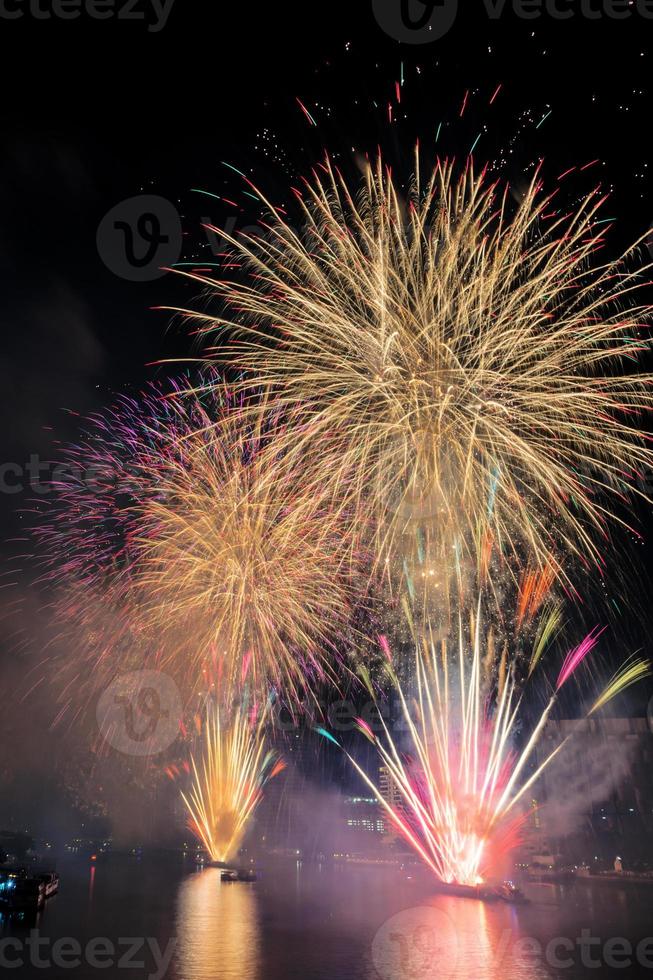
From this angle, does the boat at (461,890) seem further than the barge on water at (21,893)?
Yes

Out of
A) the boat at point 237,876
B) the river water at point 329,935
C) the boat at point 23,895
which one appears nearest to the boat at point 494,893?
the river water at point 329,935

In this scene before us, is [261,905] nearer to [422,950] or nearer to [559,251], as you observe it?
[422,950]

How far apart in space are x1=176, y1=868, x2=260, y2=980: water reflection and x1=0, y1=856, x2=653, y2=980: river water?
5 centimetres

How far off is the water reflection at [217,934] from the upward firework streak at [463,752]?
28.2ft

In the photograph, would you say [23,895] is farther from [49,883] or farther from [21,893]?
[49,883]

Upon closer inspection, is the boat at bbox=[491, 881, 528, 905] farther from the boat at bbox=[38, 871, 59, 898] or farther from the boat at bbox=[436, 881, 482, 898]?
the boat at bbox=[38, 871, 59, 898]

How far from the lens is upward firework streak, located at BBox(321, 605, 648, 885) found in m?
30.2

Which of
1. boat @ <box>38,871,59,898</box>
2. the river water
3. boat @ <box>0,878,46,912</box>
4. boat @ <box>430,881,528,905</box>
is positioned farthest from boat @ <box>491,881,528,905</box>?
boat @ <box>38,871,59,898</box>

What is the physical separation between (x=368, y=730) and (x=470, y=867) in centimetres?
2210

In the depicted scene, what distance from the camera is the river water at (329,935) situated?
69.3 ft

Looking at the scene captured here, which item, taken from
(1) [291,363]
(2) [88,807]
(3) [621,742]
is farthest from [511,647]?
(2) [88,807]

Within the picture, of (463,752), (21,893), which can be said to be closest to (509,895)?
(463,752)

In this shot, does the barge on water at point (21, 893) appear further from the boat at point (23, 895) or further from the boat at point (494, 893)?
the boat at point (494, 893)

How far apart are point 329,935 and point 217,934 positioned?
434 cm
